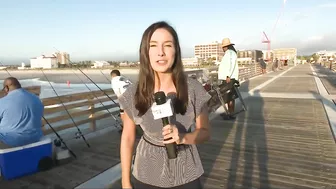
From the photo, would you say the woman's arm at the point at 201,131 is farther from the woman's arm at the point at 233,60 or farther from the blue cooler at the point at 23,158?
the woman's arm at the point at 233,60

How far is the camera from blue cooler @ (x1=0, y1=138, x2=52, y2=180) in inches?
139

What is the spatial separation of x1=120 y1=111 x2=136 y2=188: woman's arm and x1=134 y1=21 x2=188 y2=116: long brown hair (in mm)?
123

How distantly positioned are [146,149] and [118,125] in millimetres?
4829

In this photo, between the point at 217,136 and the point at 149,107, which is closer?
the point at 149,107

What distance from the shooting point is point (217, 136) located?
210 inches

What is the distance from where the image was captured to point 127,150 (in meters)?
1.51

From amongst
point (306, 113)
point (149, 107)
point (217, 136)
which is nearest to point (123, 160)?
point (149, 107)

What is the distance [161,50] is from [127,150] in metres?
0.61

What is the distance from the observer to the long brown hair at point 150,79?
146 cm

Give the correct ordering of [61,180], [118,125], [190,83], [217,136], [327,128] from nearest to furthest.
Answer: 1. [190,83]
2. [61,180]
3. [217,136]
4. [327,128]
5. [118,125]

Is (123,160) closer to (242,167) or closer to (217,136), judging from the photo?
(242,167)

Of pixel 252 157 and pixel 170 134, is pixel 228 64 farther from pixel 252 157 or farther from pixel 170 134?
pixel 170 134

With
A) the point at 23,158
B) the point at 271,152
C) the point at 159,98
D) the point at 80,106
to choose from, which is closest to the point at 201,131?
the point at 159,98

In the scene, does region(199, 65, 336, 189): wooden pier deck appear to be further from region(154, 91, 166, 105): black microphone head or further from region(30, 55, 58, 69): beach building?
region(30, 55, 58, 69): beach building
